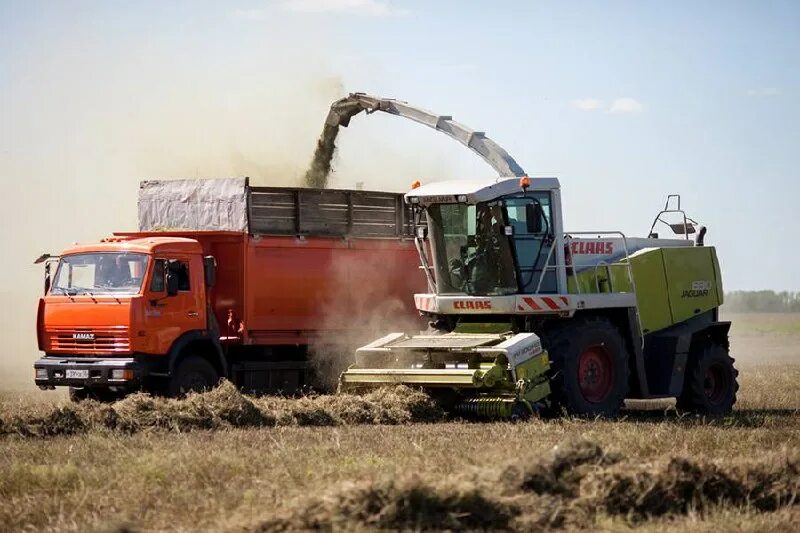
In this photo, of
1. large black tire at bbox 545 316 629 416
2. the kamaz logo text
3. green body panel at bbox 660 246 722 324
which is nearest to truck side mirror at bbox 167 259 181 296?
the kamaz logo text

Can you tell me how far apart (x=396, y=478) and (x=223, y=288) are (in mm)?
10705

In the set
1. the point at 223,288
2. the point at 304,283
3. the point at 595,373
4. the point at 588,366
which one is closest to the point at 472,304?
the point at 588,366

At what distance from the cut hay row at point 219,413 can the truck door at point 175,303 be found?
1688 millimetres

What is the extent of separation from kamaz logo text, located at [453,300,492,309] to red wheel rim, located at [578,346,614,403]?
1.53m

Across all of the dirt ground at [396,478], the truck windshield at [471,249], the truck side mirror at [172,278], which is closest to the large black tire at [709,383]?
the truck windshield at [471,249]

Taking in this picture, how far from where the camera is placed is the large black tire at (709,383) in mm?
20219

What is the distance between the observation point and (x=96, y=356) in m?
18.0

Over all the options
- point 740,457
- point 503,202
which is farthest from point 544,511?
point 503,202

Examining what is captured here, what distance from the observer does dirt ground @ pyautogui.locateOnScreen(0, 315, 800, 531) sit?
9492 millimetres

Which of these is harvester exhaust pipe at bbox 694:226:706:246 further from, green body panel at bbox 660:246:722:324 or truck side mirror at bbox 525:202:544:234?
truck side mirror at bbox 525:202:544:234

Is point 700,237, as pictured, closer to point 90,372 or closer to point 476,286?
point 476,286

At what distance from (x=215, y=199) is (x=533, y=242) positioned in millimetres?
5398

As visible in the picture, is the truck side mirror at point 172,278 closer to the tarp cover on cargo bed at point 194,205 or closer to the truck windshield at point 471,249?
the tarp cover on cargo bed at point 194,205

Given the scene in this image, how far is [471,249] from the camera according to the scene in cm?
1873
